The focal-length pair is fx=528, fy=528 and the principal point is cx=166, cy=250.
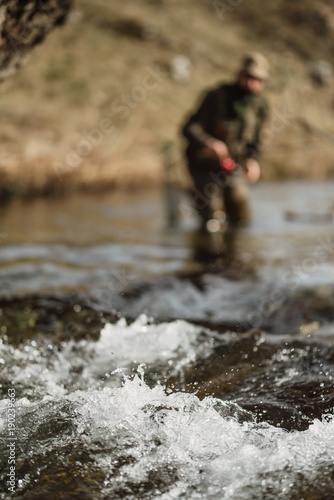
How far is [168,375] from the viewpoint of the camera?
9.11ft

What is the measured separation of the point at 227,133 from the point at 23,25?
4162mm

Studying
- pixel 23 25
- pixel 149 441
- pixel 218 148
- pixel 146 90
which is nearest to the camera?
pixel 149 441

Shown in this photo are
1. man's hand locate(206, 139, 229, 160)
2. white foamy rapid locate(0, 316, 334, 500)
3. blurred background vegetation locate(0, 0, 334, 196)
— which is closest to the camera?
white foamy rapid locate(0, 316, 334, 500)

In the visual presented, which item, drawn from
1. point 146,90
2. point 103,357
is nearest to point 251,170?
point 103,357

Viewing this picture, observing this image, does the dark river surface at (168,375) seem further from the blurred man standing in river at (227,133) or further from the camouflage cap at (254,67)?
the camouflage cap at (254,67)

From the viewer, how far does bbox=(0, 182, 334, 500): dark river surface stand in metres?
1.92

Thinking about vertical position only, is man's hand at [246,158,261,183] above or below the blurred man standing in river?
below

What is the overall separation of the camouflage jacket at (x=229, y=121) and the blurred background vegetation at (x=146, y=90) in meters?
2.32

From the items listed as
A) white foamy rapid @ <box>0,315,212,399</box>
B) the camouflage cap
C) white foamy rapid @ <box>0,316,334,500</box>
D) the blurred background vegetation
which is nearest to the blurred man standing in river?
the camouflage cap

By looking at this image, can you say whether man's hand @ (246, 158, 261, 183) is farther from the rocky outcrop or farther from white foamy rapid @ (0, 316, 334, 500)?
white foamy rapid @ (0, 316, 334, 500)

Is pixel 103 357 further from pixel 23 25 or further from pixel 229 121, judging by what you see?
pixel 229 121

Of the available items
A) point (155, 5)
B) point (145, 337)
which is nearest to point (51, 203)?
point (145, 337)

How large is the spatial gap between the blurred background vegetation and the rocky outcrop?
18.5 ft

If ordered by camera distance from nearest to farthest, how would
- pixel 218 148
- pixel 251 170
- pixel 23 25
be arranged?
pixel 23 25
pixel 218 148
pixel 251 170
